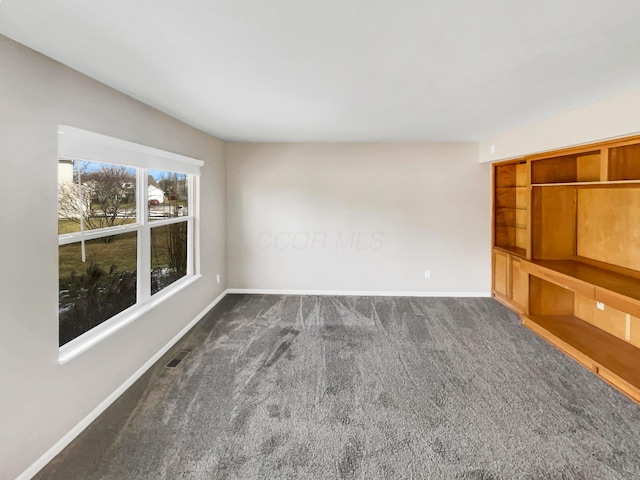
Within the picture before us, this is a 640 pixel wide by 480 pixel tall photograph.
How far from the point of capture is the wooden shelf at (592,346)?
101 inches

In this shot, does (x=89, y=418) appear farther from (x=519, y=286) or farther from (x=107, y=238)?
(x=519, y=286)

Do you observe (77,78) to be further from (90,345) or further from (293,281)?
(293,281)

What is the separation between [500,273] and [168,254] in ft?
14.9

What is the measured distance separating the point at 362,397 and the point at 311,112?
8.56 ft

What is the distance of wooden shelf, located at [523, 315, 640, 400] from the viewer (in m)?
2.57

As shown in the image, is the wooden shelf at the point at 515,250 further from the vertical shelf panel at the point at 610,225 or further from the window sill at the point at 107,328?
the window sill at the point at 107,328

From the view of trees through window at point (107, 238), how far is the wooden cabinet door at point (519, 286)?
4.29 m

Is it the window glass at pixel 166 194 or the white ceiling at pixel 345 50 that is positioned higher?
the white ceiling at pixel 345 50

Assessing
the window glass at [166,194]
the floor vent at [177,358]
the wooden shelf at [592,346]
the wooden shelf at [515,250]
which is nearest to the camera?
the wooden shelf at [592,346]

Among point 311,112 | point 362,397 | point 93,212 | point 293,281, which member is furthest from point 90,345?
point 293,281

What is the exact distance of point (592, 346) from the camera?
117 inches

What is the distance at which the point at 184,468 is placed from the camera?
5.83 ft

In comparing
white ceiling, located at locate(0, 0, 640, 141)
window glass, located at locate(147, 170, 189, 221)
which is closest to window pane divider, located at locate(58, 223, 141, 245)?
window glass, located at locate(147, 170, 189, 221)

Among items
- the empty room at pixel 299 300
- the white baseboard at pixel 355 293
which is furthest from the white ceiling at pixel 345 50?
the white baseboard at pixel 355 293
